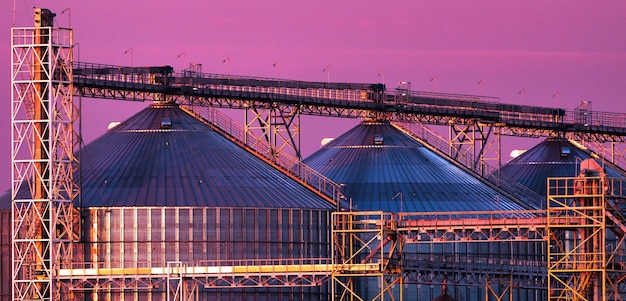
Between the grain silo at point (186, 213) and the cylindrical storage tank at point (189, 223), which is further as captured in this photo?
the grain silo at point (186, 213)

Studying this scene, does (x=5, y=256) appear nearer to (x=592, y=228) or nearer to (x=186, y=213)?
(x=186, y=213)

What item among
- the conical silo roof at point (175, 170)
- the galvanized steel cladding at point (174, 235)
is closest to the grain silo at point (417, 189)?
the conical silo roof at point (175, 170)

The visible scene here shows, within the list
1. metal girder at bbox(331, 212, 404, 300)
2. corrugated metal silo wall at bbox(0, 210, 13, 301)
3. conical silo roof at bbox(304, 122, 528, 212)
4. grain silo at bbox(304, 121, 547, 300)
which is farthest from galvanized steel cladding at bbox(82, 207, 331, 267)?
conical silo roof at bbox(304, 122, 528, 212)

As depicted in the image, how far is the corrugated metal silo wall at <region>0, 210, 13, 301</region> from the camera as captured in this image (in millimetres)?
145250

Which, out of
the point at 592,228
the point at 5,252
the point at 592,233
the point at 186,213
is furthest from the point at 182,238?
the point at 592,233

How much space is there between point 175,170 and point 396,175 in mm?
32855

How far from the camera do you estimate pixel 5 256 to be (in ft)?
478

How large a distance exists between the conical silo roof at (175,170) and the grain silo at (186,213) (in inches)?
3.0

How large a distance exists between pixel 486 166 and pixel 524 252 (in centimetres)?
1767

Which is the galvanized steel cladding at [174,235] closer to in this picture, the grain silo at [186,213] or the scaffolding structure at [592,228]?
the grain silo at [186,213]

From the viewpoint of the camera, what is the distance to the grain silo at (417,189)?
6608 inches

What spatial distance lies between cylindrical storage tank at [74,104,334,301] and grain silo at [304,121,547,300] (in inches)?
751

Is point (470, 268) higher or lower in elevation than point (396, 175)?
lower

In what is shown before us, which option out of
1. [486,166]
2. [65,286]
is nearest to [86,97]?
[65,286]
